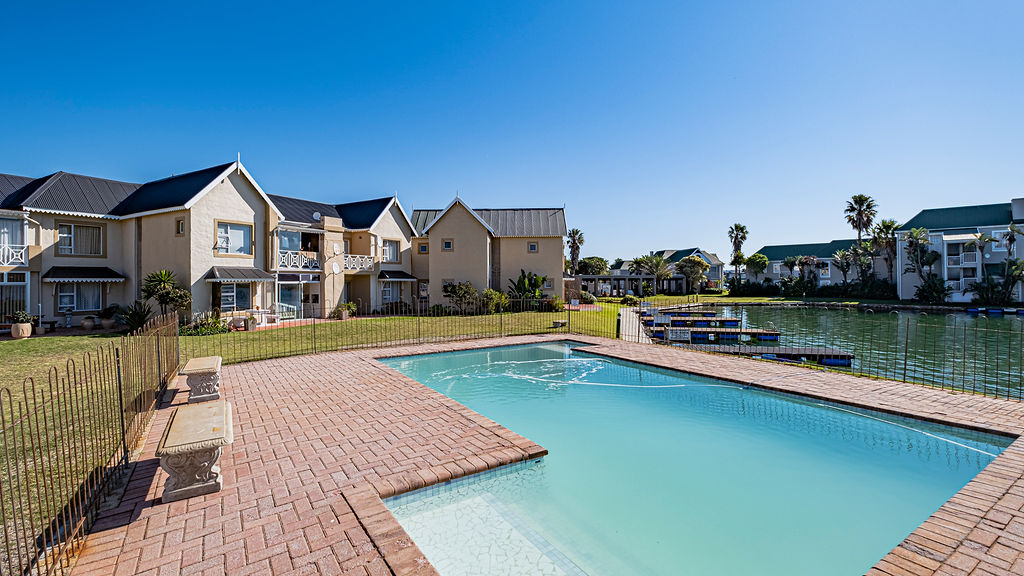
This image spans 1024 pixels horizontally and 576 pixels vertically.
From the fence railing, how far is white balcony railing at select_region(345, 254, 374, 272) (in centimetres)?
1847

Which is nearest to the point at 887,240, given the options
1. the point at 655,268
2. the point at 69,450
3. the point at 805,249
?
the point at 805,249

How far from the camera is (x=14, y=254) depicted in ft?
68.6

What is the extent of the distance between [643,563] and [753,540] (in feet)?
4.98

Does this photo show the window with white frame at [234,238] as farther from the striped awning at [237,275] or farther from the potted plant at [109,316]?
the potted plant at [109,316]

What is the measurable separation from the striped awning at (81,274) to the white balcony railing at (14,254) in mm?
1028

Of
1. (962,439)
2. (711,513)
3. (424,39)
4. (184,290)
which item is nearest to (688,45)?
(424,39)

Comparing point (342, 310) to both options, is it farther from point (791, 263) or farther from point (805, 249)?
point (805, 249)

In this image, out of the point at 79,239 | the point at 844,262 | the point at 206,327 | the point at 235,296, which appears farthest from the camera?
the point at 844,262

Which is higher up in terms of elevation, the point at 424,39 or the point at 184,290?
the point at 424,39

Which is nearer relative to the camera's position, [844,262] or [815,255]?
[844,262]

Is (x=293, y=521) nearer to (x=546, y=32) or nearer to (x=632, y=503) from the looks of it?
(x=632, y=503)

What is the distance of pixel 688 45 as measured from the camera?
50.4 feet

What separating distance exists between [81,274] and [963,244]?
238ft

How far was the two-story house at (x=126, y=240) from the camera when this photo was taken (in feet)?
70.9
